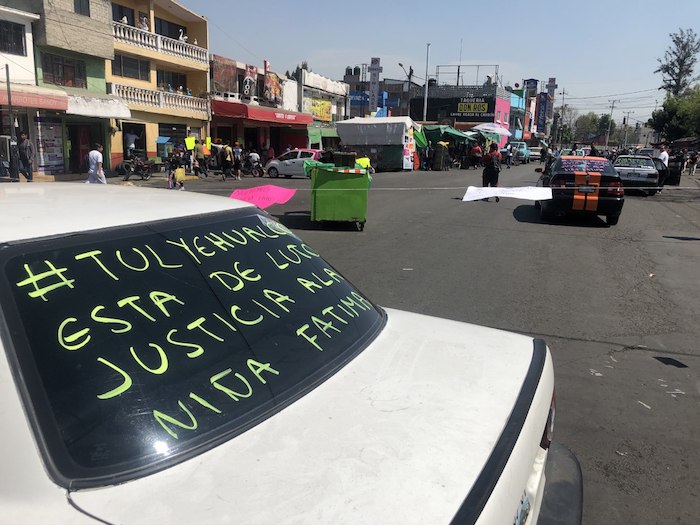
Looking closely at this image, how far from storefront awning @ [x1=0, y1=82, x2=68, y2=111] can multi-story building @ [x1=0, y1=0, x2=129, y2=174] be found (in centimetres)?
3

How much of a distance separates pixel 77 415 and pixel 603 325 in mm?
5425

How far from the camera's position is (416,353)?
2.16 meters

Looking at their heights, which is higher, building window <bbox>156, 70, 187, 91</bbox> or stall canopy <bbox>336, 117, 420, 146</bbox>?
building window <bbox>156, 70, 187, 91</bbox>

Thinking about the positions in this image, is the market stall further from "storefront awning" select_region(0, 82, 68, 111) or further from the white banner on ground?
the white banner on ground

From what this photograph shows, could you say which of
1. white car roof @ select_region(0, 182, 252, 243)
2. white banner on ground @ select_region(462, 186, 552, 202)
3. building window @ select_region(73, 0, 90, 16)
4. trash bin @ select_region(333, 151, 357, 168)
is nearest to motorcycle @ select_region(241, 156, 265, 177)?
building window @ select_region(73, 0, 90, 16)

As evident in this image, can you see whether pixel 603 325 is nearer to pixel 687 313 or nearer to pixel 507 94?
pixel 687 313

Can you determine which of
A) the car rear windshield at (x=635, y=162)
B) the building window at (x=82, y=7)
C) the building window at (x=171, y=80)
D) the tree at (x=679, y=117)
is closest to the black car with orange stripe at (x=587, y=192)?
the car rear windshield at (x=635, y=162)

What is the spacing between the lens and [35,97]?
739 inches

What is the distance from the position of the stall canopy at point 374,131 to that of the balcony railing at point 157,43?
8584 millimetres

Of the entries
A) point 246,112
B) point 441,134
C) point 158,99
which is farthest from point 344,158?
point 441,134

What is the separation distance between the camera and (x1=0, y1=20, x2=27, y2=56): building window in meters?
19.2

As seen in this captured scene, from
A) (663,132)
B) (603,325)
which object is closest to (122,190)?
(603,325)

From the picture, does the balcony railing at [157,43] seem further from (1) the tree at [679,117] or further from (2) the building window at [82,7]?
(1) the tree at [679,117]

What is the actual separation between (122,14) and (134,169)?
8.41m
